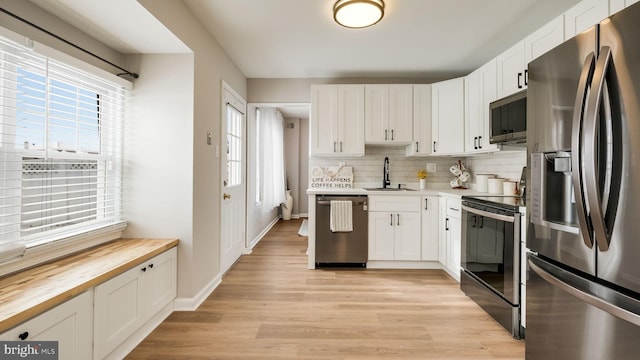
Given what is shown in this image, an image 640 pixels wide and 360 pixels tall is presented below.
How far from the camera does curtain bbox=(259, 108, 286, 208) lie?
5012 mm

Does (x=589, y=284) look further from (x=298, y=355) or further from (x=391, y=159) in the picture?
(x=391, y=159)

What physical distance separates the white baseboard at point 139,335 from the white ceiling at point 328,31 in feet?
6.75

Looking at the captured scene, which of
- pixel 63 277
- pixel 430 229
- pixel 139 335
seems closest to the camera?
pixel 63 277

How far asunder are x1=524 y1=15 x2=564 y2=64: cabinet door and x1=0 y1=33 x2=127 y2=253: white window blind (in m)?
3.22

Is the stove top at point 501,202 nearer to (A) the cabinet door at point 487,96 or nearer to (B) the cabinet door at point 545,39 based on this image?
(A) the cabinet door at point 487,96

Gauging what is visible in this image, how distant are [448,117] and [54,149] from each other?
3.63 m

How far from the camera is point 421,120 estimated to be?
3.54 m

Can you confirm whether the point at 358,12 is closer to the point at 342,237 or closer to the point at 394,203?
the point at 394,203

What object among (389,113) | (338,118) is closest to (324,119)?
(338,118)

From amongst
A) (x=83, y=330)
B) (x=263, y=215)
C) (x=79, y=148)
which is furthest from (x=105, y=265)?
(x=263, y=215)

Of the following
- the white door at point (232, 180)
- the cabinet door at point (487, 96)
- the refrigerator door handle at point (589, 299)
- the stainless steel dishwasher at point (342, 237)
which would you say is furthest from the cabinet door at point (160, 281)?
the cabinet door at point (487, 96)

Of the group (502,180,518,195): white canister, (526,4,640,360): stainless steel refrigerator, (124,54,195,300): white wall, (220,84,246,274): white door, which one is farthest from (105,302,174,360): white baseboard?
(502,180,518,195): white canister

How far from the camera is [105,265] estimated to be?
165 centimetres

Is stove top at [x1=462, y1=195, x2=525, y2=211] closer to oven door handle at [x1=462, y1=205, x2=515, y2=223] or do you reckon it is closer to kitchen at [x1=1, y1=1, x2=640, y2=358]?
oven door handle at [x1=462, y1=205, x2=515, y2=223]
